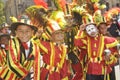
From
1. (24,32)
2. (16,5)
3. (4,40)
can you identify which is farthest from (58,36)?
(16,5)

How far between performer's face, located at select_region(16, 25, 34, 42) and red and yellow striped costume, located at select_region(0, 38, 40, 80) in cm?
8

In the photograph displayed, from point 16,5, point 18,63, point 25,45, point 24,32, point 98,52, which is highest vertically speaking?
point 24,32

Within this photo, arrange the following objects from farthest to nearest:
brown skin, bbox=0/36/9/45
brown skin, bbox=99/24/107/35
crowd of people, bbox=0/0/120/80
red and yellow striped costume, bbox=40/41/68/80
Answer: brown skin, bbox=0/36/9/45, brown skin, bbox=99/24/107/35, red and yellow striped costume, bbox=40/41/68/80, crowd of people, bbox=0/0/120/80

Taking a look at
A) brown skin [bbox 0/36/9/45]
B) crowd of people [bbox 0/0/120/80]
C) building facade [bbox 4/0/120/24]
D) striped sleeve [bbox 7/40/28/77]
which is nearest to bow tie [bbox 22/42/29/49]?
crowd of people [bbox 0/0/120/80]

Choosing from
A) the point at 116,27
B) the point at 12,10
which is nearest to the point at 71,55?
the point at 116,27

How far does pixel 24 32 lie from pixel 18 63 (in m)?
0.41

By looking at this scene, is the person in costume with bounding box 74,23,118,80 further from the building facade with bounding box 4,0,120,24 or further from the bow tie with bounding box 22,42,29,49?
the building facade with bounding box 4,0,120,24

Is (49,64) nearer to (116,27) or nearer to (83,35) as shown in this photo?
(83,35)

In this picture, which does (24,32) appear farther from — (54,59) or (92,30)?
(92,30)

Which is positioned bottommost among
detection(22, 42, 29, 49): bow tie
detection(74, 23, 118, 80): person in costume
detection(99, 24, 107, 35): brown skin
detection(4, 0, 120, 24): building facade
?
detection(4, 0, 120, 24): building facade

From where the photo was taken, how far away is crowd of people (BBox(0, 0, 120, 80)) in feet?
18.8

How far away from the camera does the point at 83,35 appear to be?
25.0 feet

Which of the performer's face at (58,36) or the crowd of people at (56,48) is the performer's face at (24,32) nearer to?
the crowd of people at (56,48)

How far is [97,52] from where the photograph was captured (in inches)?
291
